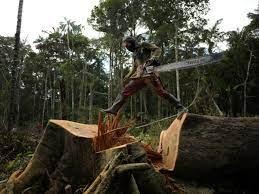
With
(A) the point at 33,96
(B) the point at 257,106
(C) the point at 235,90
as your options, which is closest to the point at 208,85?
(C) the point at 235,90

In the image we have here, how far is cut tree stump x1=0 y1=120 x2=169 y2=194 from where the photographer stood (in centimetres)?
421

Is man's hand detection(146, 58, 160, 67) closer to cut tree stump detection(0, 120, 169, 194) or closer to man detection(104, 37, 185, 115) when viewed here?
man detection(104, 37, 185, 115)

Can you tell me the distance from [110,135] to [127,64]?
26.7m

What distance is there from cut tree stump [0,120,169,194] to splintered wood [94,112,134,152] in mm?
33

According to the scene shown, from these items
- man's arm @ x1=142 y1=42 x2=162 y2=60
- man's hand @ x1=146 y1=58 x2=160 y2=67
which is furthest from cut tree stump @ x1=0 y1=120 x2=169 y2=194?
man's arm @ x1=142 y1=42 x2=162 y2=60

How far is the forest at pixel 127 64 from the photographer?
21500 millimetres

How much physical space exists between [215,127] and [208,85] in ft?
63.1

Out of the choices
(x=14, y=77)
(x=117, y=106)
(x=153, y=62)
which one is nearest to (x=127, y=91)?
(x=117, y=106)

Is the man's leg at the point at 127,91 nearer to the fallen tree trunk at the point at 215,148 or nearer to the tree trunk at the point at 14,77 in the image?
the fallen tree trunk at the point at 215,148

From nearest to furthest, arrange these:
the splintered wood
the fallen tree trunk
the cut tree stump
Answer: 1. the cut tree stump
2. the fallen tree trunk
3. the splintered wood

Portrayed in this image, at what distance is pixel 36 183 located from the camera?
17.3 ft

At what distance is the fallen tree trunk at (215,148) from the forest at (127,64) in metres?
5.47

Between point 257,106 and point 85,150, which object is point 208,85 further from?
point 85,150

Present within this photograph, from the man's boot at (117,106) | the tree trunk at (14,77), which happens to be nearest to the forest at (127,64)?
the tree trunk at (14,77)
